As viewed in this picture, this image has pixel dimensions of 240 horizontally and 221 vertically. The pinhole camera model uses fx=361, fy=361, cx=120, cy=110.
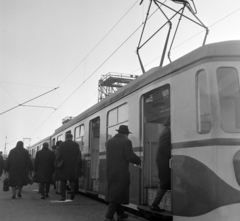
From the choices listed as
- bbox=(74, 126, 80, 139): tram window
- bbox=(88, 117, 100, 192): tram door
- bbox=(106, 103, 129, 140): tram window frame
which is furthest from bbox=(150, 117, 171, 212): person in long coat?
bbox=(74, 126, 80, 139): tram window

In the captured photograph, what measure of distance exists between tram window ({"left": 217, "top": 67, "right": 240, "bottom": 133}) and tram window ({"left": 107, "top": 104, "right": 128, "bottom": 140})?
2902 millimetres

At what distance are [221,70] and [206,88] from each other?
32cm

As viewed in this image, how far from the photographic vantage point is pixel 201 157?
16.1 feet

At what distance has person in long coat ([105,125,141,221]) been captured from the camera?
614 cm

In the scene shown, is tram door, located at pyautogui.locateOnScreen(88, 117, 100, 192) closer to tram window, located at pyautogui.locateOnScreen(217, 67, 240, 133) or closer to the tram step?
the tram step

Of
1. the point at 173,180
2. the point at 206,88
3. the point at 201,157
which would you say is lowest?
the point at 173,180

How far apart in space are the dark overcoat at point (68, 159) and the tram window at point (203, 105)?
16.9 feet

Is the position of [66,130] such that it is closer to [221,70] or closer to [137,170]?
[137,170]

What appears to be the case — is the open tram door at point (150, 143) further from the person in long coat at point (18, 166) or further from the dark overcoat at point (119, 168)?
A: the person in long coat at point (18, 166)

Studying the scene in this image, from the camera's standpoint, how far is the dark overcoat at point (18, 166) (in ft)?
33.9

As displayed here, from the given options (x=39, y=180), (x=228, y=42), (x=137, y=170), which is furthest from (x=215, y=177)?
(x=39, y=180)

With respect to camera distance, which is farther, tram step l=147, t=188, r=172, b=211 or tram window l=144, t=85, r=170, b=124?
tram window l=144, t=85, r=170, b=124

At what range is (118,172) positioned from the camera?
20.5ft

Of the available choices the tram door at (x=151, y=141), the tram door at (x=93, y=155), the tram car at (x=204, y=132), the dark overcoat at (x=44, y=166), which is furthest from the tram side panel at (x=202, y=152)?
the dark overcoat at (x=44, y=166)
